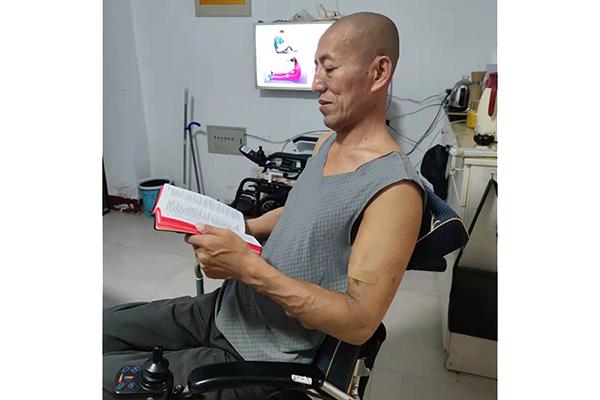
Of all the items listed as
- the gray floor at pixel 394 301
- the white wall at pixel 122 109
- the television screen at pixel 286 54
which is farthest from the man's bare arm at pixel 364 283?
the white wall at pixel 122 109

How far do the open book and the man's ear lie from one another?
475mm

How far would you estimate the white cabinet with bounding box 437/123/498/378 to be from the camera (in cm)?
171

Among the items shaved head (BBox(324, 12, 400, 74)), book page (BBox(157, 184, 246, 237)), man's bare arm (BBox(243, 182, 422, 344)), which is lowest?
man's bare arm (BBox(243, 182, 422, 344))

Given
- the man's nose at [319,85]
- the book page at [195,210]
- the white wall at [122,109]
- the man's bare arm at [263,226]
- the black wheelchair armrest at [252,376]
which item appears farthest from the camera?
the white wall at [122,109]

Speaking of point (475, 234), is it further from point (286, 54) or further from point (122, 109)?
point (122, 109)

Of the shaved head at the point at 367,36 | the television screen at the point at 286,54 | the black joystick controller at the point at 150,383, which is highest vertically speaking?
the television screen at the point at 286,54

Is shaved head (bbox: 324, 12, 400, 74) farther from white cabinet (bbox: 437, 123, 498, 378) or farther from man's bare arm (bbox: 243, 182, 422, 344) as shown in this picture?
white cabinet (bbox: 437, 123, 498, 378)

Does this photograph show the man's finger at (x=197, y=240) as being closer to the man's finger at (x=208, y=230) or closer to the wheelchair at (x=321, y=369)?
the man's finger at (x=208, y=230)

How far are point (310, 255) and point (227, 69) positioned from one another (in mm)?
2550

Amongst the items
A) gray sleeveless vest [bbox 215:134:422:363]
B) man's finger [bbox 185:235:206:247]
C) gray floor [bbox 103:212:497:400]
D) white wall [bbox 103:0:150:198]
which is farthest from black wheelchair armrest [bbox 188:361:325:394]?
white wall [bbox 103:0:150:198]

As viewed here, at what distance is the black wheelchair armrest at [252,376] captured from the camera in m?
0.88
